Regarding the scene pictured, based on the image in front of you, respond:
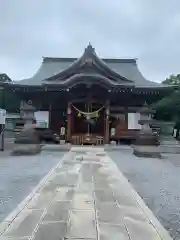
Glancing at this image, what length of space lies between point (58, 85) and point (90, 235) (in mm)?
16953

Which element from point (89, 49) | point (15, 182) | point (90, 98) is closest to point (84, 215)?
point (15, 182)

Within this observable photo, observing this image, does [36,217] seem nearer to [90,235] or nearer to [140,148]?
[90,235]

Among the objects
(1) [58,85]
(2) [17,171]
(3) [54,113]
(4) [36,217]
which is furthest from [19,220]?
(3) [54,113]

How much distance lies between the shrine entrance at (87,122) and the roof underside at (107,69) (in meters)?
2.08

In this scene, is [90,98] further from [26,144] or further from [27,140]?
[26,144]

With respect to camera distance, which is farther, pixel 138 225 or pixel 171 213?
pixel 171 213

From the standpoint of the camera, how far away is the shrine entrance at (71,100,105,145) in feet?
67.2

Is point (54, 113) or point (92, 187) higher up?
point (54, 113)

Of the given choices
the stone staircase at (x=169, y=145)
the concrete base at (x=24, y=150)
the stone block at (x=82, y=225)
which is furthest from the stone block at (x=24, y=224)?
the stone staircase at (x=169, y=145)

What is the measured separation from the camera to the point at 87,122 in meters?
22.2

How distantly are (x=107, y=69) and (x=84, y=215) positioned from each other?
17856 millimetres

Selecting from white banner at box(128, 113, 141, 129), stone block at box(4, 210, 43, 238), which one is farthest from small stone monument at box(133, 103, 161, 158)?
stone block at box(4, 210, 43, 238)

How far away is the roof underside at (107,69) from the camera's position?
21.5m

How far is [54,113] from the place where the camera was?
2230cm
